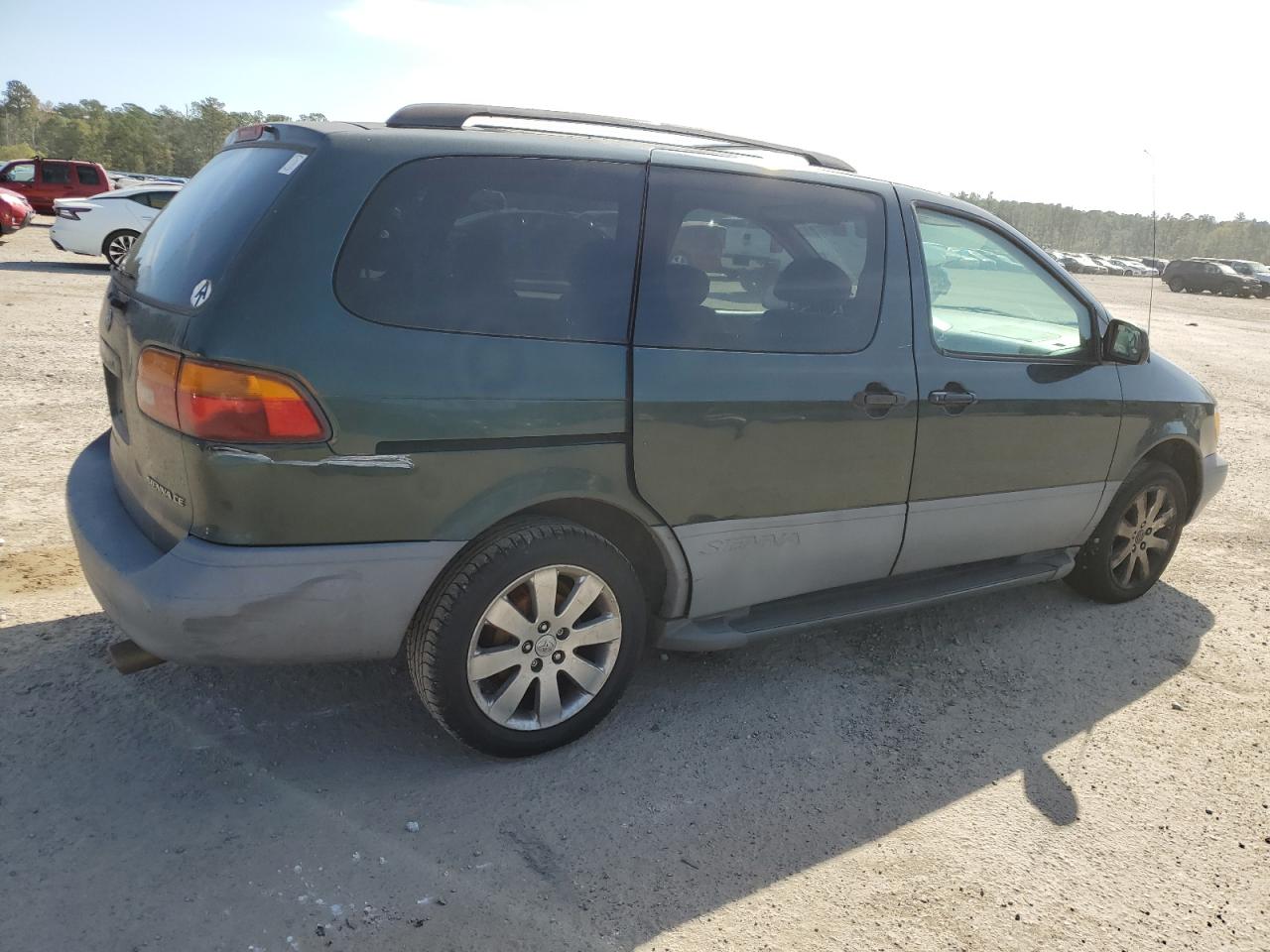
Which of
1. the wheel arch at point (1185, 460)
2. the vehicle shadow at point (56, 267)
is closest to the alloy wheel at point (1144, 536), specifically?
the wheel arch at point (1185, 460)

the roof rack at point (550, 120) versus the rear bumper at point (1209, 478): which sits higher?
the roof rack at point (550, 120)

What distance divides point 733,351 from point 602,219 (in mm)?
600

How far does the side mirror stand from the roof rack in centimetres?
139

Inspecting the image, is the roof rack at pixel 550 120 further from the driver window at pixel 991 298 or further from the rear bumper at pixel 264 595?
the rear bumper at pixel 264 595

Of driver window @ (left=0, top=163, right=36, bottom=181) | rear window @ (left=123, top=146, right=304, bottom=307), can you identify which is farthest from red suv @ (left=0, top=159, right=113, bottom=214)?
rear window @ (left=123, top=146, right=304, bottom=307)

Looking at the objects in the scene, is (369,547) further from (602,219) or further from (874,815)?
(874,815)

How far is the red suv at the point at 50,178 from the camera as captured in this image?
25.6 meters

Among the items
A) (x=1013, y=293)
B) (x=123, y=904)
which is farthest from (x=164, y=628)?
(x=1013, y=293)

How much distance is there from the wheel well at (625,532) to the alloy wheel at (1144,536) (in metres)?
2.51

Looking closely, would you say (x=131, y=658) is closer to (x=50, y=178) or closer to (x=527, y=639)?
(x=527, y=639)

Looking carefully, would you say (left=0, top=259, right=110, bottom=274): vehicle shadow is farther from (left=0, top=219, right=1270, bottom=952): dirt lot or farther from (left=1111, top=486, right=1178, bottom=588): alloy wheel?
(left=1111, top=486, right=1178, bottom=588): alloy wheel

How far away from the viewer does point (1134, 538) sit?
186 inches

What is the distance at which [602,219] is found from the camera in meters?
3.08

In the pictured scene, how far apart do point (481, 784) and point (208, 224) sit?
1881 millimetres
